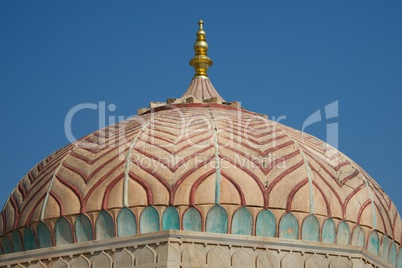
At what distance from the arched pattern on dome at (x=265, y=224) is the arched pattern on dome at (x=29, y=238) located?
2.97m

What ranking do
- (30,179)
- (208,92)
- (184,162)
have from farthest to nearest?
(208,92) → (30,179) → (184,162)

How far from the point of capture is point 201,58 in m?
20.3

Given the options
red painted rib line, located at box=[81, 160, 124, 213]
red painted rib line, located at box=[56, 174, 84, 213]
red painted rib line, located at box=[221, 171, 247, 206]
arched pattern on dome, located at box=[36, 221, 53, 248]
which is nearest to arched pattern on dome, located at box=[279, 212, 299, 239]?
red painted rib line, located at box=[221, 171, 247, 206]

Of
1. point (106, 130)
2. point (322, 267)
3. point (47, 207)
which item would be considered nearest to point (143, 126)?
point (106, 130)

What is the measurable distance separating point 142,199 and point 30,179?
7.59 feet

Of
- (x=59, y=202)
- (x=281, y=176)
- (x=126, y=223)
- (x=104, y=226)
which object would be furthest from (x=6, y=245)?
(x=281, y=176)

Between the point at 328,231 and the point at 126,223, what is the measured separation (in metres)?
2.64

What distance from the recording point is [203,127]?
1725cm

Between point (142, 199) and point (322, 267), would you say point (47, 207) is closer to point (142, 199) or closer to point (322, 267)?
point (142, 199)

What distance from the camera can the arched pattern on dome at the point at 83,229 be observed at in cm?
1603

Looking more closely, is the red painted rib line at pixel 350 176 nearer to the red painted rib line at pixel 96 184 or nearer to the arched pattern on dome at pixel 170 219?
the arched pattern on dome at pixel 170 219

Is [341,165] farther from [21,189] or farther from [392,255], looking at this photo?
[21,189]

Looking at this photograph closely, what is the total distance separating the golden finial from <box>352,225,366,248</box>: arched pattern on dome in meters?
4.73

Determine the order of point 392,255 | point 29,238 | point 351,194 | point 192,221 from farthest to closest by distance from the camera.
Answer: point 392,255 < point 351,194 < point 29,238 < point 192,221
